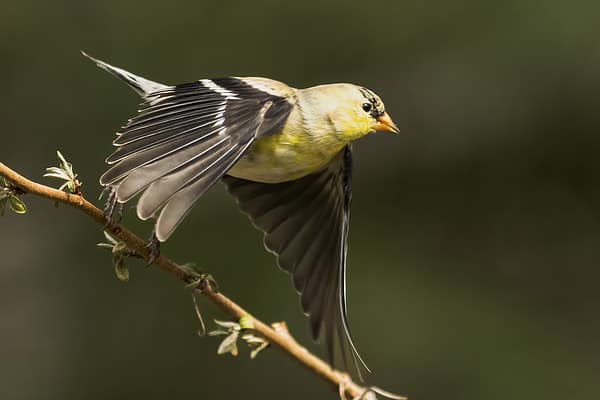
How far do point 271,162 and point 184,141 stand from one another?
0.38 m

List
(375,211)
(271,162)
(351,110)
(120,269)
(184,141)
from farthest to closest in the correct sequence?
(375,211), (351,110), (271,162), (184,141), (120,269)

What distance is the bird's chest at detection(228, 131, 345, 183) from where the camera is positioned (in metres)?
2.60

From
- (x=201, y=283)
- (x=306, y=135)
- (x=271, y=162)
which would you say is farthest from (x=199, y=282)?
(x=306, y=135)

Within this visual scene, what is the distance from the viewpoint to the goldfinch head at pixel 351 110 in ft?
8.98

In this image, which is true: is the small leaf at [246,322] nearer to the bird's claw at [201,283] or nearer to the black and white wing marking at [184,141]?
the bird's claw at [201,283]

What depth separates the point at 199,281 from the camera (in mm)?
2070

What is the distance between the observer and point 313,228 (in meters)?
2.90

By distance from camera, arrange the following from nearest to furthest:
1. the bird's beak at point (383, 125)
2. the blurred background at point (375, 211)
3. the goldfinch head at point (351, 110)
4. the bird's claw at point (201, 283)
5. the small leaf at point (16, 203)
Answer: the small leaf at point (16, 203) → the bird's claw at point (201, 283) → the goldfinch head at point (351, 110) → the bird's beak at point (383, 125) → the blurred background at point (375, 211)

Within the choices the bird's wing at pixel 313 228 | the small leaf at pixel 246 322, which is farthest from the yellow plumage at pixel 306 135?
the small leaf at pixel 246 322

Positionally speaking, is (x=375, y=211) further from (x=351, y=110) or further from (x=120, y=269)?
(x=120, y=269)

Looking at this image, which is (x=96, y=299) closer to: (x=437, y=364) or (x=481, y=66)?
(x=437, y=364)

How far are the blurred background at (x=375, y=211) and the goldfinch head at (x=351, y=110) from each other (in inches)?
82.5

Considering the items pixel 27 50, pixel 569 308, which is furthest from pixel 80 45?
pixel 569 308

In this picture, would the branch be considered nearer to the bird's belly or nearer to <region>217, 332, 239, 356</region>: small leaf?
<region>217, 332, 239, 356</region>: small leaf
